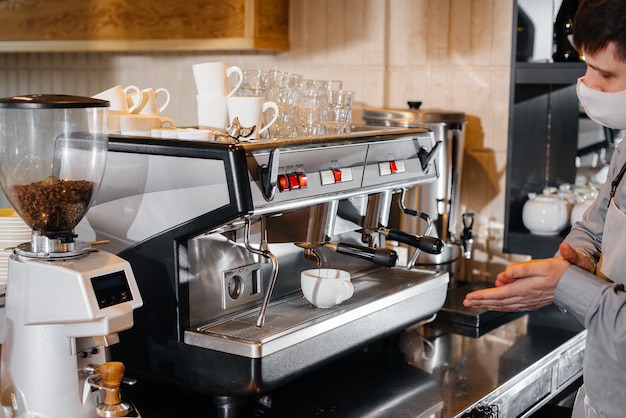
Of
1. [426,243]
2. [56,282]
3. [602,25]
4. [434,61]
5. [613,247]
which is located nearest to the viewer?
[56,282]

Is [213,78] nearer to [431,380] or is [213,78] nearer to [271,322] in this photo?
[271,322]

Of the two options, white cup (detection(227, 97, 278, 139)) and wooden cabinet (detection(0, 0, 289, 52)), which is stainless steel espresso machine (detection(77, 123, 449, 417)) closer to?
white cup (detection(227, 97, 278, 139))

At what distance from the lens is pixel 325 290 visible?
5.32 feet

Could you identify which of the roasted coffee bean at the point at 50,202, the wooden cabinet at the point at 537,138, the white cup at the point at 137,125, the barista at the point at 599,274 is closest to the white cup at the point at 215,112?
the white cup at the point at 137,125

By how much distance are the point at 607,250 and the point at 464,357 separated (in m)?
0.50

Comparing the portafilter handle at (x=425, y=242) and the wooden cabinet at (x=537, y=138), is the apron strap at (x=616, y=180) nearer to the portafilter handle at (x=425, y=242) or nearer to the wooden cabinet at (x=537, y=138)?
the portafilter handle at (x=425, y=242)

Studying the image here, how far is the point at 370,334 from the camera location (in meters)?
1.70

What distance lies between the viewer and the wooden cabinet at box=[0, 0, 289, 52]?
288 centimetres

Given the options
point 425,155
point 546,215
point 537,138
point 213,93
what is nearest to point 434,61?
point 537,138

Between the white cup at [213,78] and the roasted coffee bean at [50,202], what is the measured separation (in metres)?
0.52

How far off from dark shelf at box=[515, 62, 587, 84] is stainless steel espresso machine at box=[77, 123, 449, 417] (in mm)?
736

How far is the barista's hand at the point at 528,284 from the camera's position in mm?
1441

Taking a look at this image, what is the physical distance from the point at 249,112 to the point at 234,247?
28 centimetres

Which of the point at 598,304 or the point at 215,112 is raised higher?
the point at 215,112
